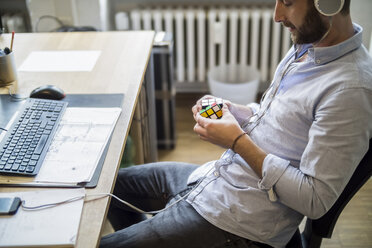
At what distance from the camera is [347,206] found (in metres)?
2.03

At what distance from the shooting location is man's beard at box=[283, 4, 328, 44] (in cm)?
104

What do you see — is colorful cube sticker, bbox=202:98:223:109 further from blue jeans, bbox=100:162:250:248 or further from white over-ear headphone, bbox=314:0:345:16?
A: white over-ear headphone, bbox=314:0:345:16

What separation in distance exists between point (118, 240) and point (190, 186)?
276mm

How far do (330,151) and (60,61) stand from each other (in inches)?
43.6

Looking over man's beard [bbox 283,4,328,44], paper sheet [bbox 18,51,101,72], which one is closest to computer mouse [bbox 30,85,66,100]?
paper sheet [bbox 18,51,101,72]

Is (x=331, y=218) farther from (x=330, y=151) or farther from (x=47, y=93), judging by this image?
(x=47, y=93)

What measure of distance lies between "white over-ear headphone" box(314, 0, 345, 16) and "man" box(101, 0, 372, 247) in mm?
34

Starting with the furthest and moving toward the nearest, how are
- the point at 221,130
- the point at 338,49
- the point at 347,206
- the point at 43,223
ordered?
1. the point at 347,206
2. the point at 221,130
3. the point at 338,49
4. the point at 43,223

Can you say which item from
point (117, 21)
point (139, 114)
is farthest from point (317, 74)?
point (117, 21)

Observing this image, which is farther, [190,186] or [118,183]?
[118,183]

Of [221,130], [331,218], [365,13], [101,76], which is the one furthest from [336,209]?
[365,13]

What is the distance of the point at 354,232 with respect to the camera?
1.88 m

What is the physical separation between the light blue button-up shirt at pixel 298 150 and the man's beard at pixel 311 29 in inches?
1.3

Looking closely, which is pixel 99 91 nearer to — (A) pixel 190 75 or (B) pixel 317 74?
(B) pixel 317 74
